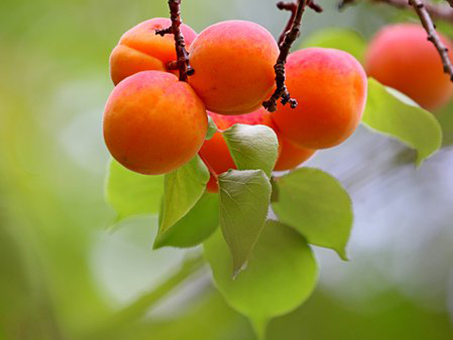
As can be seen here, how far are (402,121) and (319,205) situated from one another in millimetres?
180

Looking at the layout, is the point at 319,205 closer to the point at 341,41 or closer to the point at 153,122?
the point at 153,122

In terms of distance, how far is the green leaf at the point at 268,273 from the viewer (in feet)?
3.63

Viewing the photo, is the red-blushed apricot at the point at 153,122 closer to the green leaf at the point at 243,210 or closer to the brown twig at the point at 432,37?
the green leaf at the point at 243,210

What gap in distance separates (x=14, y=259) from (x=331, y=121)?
118cm

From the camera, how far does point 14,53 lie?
2.66 meters

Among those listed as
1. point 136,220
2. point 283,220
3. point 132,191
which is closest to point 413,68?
point 283,220

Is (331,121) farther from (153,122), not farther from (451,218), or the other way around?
(451,218)

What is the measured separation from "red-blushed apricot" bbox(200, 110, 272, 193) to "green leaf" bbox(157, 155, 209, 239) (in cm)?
5

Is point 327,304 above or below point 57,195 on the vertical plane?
below

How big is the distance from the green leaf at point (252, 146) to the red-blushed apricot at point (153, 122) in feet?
0.30

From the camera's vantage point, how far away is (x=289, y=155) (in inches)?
40.7

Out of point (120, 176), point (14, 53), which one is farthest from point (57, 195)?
point (120, 176)

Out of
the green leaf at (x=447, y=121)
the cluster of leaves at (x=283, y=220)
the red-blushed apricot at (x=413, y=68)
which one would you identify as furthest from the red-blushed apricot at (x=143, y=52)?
the green leaf at (x=447, y=121)

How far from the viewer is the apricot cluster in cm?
80
